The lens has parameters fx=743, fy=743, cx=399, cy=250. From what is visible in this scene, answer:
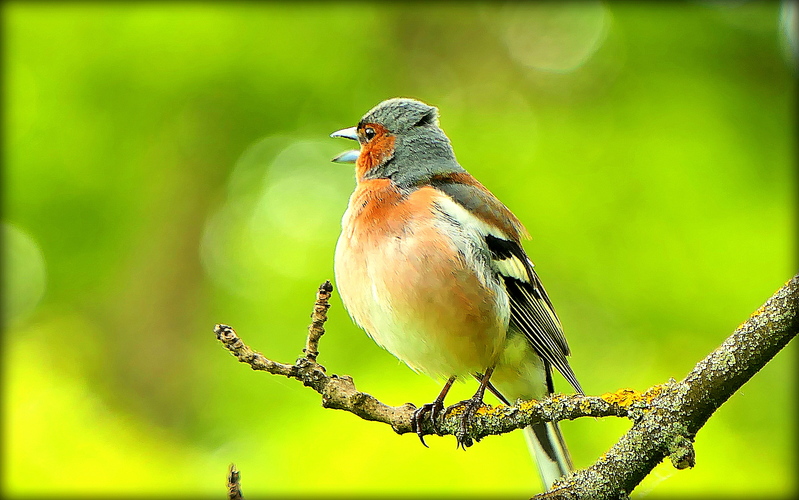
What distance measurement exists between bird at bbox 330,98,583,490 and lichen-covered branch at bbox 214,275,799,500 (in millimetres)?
310

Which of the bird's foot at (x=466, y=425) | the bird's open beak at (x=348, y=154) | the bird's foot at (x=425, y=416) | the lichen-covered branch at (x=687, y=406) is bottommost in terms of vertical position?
the lichen-covered branch at (x=687, y=406)

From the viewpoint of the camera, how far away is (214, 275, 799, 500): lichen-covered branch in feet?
4.83

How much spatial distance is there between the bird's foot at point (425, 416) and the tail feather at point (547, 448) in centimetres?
41

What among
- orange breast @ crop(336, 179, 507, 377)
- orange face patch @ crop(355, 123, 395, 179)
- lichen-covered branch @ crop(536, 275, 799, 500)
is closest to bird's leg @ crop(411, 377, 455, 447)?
orange breast @ crop(336, 179, 507, 377)

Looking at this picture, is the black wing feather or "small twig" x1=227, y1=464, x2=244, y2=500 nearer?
"small twig" x1=227, y1=464, x2=244, y2=500

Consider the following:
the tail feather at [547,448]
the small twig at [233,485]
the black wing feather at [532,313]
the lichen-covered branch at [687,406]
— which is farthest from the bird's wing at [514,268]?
the small twig at [233,485]

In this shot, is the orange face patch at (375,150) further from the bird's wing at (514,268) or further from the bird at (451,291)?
the bird's wing at (514,268)

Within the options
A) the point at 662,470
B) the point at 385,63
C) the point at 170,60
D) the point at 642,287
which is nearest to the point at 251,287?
the point at 170,60

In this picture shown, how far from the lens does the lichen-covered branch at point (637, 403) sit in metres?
1.47

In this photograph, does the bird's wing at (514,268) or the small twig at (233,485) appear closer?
the small twig at (233,485)

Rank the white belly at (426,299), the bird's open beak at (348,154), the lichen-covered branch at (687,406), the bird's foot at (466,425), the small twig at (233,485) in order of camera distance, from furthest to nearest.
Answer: the bird's open beak at (348,154), the white belly at (426,299), the bird's foot at (466,425), the small twig at (233,485), the lichen-covered branch at (687,406)

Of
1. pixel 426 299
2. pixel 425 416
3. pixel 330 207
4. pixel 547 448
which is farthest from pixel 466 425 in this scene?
pixel 330 207

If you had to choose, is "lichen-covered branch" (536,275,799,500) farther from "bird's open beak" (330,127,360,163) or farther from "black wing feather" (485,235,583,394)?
"bird's open beak" (330,127,360,163)

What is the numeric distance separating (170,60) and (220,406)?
2.57 meters
